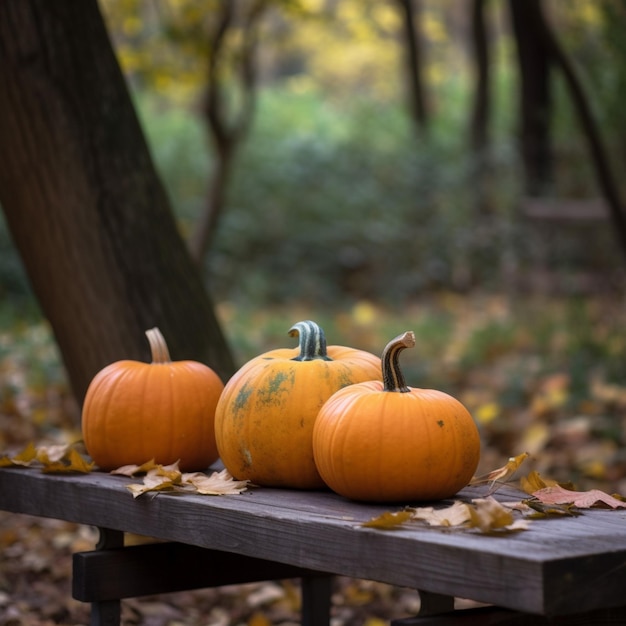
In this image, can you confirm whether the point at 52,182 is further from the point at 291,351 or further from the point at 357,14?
the point at 357,14

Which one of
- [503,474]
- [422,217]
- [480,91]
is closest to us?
[503,474]

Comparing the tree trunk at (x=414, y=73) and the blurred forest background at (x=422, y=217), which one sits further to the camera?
the tree trunk at (x=414, y=73)

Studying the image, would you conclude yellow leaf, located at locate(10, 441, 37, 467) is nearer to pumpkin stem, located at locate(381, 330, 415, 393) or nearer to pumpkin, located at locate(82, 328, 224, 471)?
pumpkin, located at locate(82, 328, 224, 471)

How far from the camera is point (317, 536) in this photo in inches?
84.4

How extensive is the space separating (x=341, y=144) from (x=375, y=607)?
11.8m

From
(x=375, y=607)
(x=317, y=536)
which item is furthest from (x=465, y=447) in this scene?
(x=375, y=607)

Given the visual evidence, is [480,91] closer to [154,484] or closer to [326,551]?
[154,484]

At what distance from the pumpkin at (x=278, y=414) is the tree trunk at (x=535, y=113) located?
32.6ft

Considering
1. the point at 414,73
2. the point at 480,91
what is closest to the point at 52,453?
the point at 480,91

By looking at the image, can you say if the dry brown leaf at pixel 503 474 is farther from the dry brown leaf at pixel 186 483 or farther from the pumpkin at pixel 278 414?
the dry brown leaf at pixel 186 483

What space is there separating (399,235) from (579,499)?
11835 millimetres

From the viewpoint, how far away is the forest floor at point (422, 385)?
4.04 m

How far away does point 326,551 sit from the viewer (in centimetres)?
213

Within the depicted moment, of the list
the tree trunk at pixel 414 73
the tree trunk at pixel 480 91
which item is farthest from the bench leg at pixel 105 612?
the tree trunk at pixel 414 73
